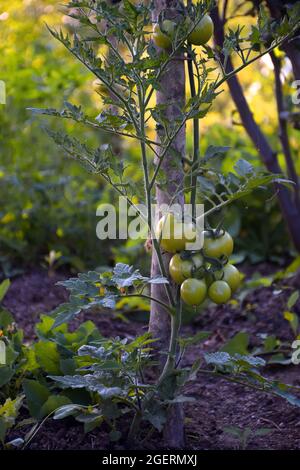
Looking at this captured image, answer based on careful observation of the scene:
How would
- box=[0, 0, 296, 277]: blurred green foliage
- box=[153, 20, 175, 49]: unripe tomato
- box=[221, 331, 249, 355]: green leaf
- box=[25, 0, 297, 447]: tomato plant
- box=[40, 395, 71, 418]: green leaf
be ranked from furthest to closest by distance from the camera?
1. box=[0, 0, 296, 277]: blurred green foliage
2. box=[221, 331, 249, 355]: green leaf
3. box=[40, 395, 71, 418]: green leaf
4. box=[153, 20, 175, 49]: unripe tomato
5. box=[25, 0, 297, 447]: tomato plant

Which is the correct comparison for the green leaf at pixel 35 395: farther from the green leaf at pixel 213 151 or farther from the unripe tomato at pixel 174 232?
the green leaf at pixel 213 151

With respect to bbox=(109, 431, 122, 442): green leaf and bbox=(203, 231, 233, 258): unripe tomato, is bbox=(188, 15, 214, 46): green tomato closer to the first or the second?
bbox=(203, 231, 233, 258): unripe tomato

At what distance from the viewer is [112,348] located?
173 cm

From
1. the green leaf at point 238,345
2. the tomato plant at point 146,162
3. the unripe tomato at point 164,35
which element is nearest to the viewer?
the tomato plant at point 146,162

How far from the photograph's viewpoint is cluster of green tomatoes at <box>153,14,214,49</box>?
178 cm

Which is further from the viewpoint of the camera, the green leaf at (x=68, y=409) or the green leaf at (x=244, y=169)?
the green leaf at (x=244, y=169)

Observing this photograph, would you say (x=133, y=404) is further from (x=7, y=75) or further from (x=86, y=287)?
(x=7, y=75)

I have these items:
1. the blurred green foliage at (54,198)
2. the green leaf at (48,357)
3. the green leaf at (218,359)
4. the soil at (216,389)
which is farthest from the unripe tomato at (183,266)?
the blurred green foliage at (54,198)

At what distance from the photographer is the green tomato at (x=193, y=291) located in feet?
5.70

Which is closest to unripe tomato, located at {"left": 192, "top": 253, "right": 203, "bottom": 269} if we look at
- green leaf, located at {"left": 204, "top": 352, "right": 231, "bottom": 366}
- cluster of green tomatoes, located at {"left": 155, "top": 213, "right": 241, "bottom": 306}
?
cluster of green tomatoes, located at {"left": 155, "top": 213, "right": 241, "bottom": 306}

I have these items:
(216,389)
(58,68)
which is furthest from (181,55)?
(58,68)

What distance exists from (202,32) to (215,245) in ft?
1.71

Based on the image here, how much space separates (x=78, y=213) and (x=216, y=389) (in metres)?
1.57

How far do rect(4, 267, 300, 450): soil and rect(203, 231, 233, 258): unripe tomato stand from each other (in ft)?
1.43
